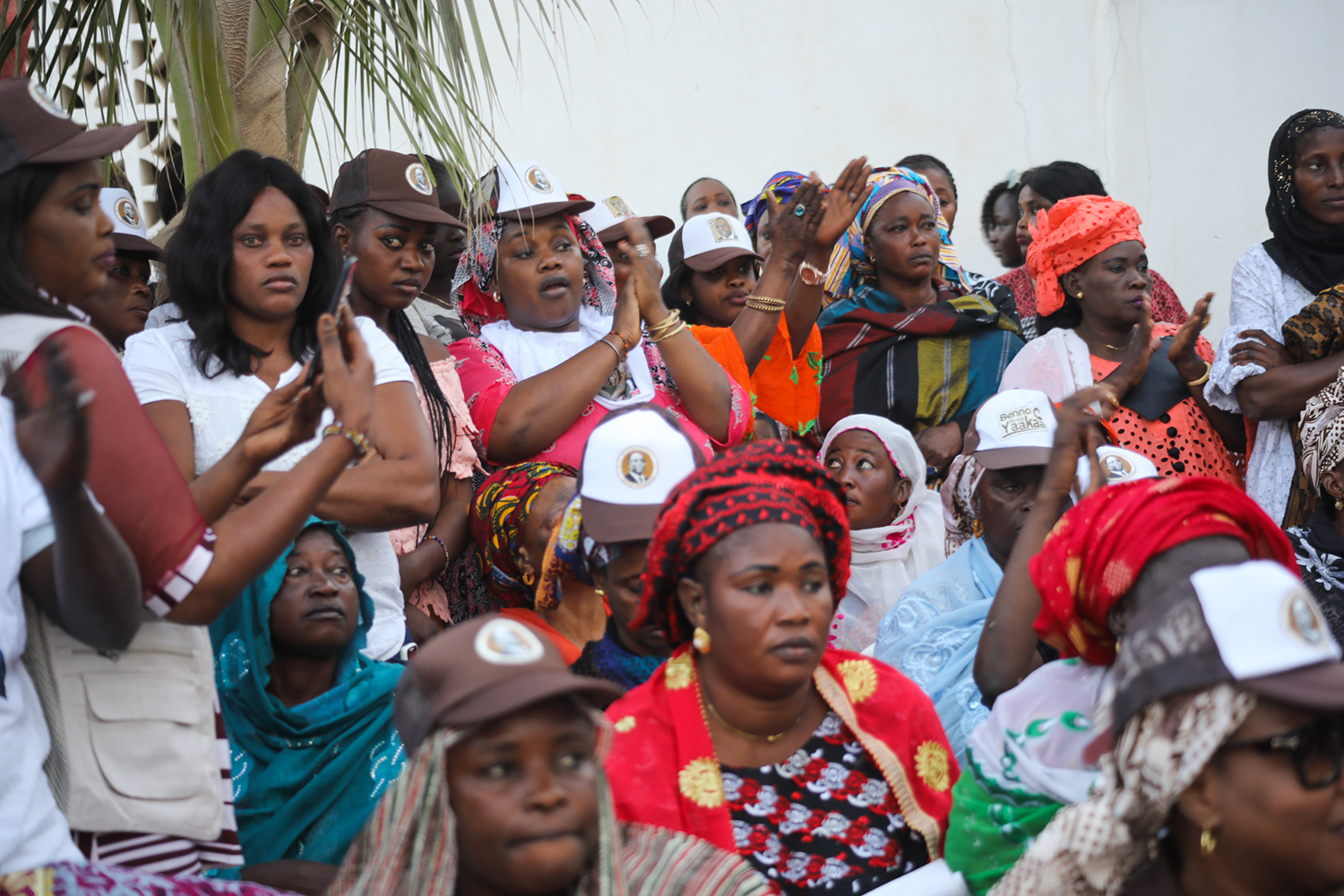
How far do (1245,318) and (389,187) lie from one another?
3131 millimetres

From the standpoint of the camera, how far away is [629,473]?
3145 mm

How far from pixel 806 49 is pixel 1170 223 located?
250 centimetres

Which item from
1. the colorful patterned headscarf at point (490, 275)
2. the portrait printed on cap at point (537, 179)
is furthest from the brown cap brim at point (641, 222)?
the portrait printed on cap at point (537, 179)

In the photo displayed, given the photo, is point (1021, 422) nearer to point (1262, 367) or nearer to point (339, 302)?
point (1262, 367)

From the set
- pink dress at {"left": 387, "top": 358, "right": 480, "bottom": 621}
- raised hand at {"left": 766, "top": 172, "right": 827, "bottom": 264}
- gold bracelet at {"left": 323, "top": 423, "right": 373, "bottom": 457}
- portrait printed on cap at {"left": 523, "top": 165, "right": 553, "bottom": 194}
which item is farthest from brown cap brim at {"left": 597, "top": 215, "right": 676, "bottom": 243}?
gold bracelet at {"left": 323, "top": 423, "right": 373, "bottom": 457}

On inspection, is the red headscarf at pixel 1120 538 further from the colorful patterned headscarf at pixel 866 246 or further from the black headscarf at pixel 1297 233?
the colorful patterned headscarf at pixel 866 246

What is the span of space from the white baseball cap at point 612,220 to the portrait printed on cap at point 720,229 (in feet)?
0.71

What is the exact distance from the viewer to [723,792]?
8.58ft

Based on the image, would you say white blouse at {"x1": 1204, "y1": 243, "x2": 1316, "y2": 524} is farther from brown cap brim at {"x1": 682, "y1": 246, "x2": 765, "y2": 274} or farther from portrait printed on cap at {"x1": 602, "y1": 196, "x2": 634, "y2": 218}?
portrait printed on cap at {"x1": 602, "y1": 196, "x2": 634, "y2": 218}

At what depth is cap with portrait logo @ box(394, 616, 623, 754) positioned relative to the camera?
6.58ft

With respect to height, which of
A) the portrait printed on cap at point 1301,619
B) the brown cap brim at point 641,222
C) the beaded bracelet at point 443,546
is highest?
the brown cap brim at point 641,222

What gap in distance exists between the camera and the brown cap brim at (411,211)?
4203 mm

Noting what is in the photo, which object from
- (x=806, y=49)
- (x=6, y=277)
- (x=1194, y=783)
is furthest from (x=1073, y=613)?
(x=806, y=49)

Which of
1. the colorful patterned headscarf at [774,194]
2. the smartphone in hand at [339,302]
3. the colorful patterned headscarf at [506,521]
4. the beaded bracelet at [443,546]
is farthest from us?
the colorful patterned headscarf at [774,194]
